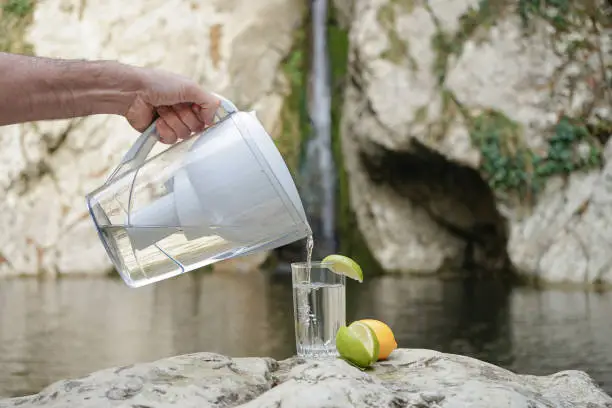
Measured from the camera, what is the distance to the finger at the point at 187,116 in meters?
1.82

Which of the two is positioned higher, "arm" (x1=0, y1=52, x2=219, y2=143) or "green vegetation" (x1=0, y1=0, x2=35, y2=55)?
"green vegetation" (x1=0, y1=0, x2=35, y2=55)

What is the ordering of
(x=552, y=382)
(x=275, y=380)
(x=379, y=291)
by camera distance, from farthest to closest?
(x=379, y=291) < (x=552, y=382) < (x=275, y=380)

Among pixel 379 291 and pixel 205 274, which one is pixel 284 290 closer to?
pixel 379 291

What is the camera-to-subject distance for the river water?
10.3 ft

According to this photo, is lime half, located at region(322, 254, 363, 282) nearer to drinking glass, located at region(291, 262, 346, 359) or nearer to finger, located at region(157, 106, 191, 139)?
drinking glass, located at region(291, 262, 346, 359)

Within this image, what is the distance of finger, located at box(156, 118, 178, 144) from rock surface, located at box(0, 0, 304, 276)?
21.2 feet

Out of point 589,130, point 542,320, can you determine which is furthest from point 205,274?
point 542,320

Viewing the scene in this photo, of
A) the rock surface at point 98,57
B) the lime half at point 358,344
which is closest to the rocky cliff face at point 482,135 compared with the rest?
the rock surface at point 98,57

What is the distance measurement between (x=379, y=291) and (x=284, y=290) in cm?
63

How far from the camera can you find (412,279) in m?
7.09

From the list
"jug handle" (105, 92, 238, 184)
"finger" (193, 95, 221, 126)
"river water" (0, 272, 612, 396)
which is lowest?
"river water" (0, 272, 612, 396)

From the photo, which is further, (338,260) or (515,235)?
(515,235)

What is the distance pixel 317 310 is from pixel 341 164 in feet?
21.1

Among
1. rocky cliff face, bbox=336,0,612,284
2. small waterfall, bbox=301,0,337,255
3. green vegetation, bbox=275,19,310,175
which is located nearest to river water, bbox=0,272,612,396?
rocky cliff face, bbox=336,0,612,284
